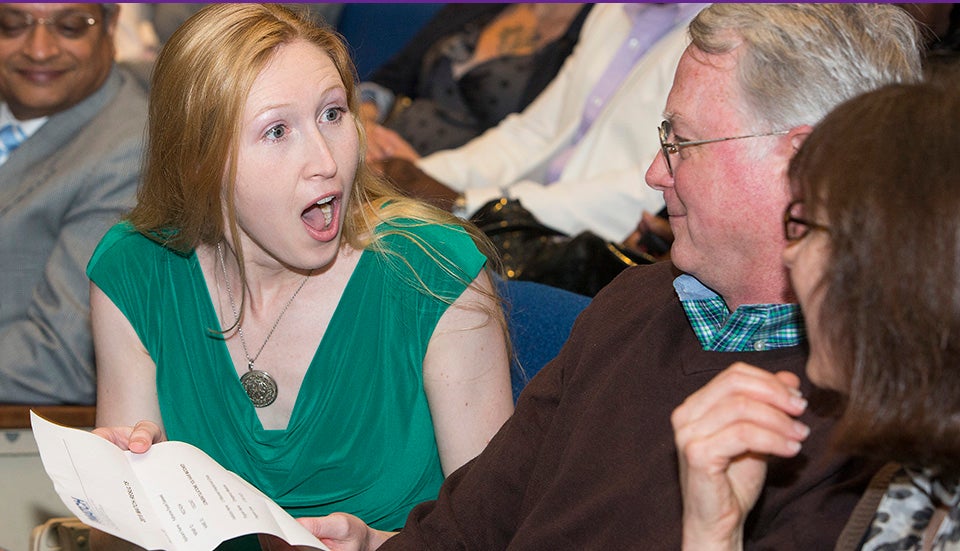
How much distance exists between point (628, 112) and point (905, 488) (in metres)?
2.27

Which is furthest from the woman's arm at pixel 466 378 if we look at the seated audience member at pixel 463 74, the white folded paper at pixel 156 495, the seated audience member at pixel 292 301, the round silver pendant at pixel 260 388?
the seated audience member at pixel 463 74

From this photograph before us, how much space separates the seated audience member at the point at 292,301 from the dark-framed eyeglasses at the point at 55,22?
3.31 ft

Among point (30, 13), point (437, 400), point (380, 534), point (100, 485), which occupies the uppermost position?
point (30, 13)

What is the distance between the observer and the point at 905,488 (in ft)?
3.50

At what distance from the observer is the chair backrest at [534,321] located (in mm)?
1803

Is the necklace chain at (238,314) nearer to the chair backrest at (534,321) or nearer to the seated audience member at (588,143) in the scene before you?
the chair backrest at (534,321)

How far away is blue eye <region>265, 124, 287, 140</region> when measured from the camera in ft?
5.48

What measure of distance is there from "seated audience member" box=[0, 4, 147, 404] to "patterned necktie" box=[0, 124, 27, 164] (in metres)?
0.07

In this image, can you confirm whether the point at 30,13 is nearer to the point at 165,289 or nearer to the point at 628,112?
the point at 165,289

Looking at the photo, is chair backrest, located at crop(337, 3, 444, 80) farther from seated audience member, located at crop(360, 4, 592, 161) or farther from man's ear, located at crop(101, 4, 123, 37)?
man's ear, located at crop(101, 4, 123, 37)

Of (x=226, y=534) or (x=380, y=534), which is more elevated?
(x=226, y=534)

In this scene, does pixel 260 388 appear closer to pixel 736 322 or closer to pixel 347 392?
pixel 347 392

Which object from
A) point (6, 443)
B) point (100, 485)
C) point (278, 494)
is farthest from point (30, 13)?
point (100, 485)

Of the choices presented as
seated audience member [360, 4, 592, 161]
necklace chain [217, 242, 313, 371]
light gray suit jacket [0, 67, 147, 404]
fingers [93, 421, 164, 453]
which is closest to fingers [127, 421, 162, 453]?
fingers [93, 421, 164, 453]
